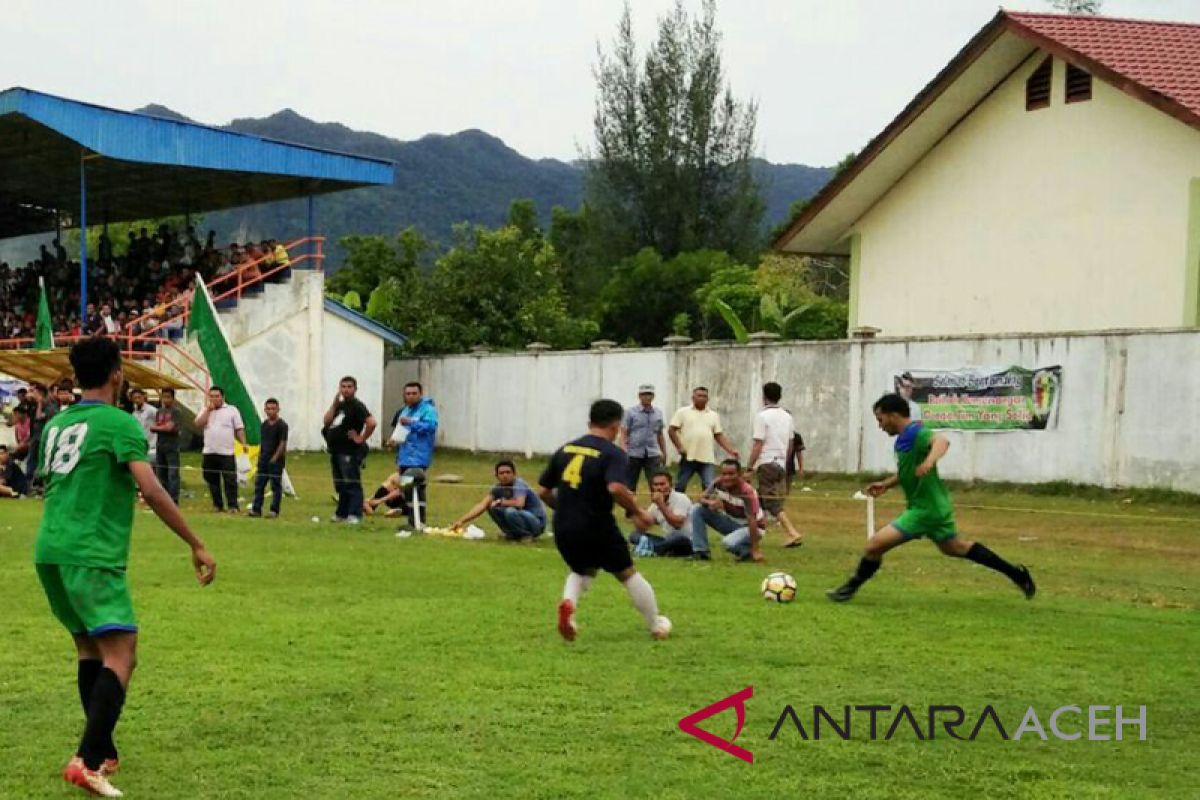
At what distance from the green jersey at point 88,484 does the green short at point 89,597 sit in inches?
1.6

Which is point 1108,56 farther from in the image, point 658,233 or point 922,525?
point 658,233

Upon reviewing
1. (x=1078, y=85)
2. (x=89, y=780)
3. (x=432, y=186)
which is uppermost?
(x=432, y=186)

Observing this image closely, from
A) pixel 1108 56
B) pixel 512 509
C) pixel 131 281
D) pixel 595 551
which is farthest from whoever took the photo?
pixel 131 281

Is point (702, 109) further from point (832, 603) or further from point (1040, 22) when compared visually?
point (832, 603)

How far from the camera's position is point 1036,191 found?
25609mm

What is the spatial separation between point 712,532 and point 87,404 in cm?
1164

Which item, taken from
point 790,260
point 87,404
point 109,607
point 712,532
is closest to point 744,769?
point 109,607

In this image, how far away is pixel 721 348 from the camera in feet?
91.1

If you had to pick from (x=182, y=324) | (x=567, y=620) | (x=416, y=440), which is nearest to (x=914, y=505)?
(x=567, y=620)

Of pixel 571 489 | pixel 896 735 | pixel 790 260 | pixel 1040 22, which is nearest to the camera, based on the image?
pixel 896 735

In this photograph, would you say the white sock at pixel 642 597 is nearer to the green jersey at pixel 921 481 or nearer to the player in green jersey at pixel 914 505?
the player in green jersey at pixel 914 505

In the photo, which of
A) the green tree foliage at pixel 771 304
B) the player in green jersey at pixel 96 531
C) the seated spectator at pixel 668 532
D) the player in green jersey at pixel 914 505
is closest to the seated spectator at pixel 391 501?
the seated spectator at pixel 668 532

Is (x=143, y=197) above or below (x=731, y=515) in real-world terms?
above

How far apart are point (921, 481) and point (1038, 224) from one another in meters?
16.0
